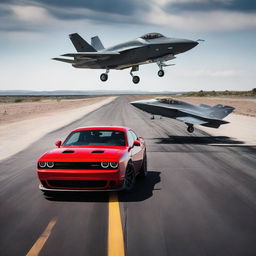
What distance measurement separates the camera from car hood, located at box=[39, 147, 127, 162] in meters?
7.42

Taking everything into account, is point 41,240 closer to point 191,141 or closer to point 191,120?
point 191,141

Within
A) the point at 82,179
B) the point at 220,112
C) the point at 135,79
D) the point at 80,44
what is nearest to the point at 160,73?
the point at 135,79

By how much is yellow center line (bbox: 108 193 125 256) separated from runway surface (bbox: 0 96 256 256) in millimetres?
82

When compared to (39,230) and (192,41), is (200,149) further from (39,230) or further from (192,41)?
(39,230)

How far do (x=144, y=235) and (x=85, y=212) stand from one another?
1.54 meters

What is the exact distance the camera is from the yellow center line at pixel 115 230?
496 centimetres

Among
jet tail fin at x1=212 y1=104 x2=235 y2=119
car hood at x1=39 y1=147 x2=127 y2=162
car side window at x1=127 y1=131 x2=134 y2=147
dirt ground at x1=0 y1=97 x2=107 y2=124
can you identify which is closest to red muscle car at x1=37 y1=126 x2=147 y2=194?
car hood at x1=39 y1=147 x2=127 y2=162

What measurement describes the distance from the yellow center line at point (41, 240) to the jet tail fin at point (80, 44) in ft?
54.2

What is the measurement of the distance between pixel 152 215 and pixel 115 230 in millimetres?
1022

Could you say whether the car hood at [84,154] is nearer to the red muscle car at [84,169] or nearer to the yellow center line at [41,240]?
the red muscle car at [84,169]

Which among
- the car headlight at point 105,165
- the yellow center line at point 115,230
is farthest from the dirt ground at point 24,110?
the yellow center line at point 115,230

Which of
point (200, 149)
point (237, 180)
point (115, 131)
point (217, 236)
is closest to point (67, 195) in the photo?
point (115, 131)

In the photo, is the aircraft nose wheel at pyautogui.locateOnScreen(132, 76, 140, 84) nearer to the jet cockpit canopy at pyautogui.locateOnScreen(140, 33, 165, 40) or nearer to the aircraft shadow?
the jet cockpit canopy at pyautogui.locateOnScreen(140, 33, 165, 40)

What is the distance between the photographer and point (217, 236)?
5.56 meters
